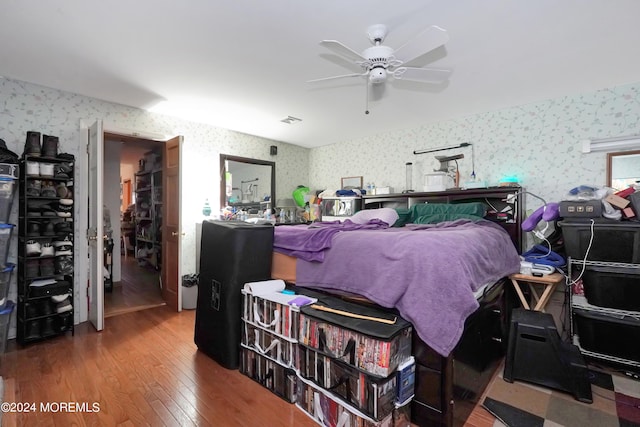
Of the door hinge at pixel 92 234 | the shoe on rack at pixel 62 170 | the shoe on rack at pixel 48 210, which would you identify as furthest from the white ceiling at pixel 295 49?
the door hinge at pixel 92 234

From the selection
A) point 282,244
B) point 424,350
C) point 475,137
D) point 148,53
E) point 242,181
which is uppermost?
point 148,53

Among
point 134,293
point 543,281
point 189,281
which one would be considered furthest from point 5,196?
point 543,281

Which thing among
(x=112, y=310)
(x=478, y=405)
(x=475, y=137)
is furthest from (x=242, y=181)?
(x=478, y=405)

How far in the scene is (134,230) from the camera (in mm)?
7223

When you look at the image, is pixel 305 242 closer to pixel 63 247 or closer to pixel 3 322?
pixel 63 247

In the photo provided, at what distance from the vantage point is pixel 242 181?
4648mm

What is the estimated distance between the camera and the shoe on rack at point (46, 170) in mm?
2680

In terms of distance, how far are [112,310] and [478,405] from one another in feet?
12.6

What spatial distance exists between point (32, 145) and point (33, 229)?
2.49 feet

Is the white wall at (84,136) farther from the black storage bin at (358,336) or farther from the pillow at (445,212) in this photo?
the pillow at (445,212)

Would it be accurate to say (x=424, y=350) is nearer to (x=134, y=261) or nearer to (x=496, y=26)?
(x=496, y=26)

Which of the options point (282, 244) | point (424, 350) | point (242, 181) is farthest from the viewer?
point (242, 181)

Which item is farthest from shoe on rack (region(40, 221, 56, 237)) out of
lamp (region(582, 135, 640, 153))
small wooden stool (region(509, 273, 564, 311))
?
lamp (region(582, 135, 640, 153))

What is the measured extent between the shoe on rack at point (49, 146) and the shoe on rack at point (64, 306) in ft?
4.53
